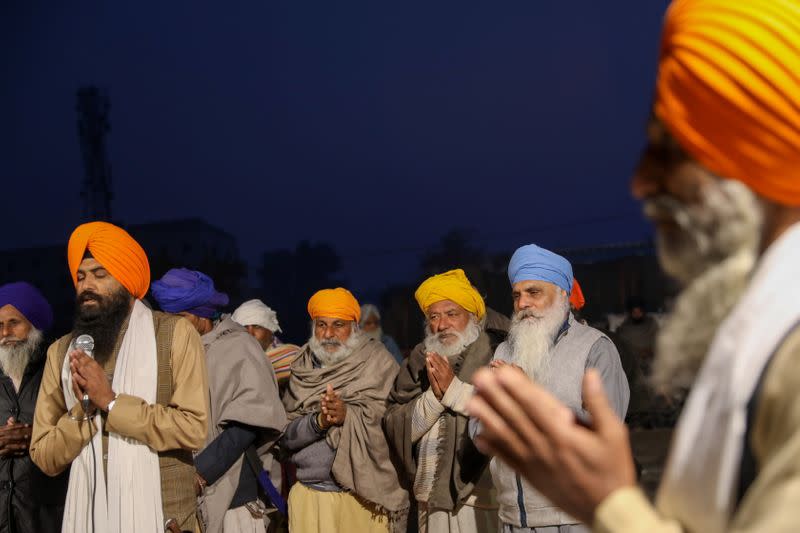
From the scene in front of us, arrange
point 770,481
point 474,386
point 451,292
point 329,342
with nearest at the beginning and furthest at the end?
point 770,481, point 474,386, point 451,292, point 329,342

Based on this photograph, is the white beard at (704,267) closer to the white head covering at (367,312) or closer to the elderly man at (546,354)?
the elderly man at (546,354)

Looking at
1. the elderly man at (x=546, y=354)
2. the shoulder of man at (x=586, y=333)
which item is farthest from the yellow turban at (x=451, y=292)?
the shoulder of man at (x=586, y=333)

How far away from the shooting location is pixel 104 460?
381 cm

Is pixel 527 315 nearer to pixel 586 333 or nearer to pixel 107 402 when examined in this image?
pixel 586 333

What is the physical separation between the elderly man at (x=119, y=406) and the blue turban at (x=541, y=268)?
195cm

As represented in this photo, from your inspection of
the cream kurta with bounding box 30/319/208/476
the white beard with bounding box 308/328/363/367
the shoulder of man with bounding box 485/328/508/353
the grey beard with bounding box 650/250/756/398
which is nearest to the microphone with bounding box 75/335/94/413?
the cream kurta with bounding box 30/319/208/476

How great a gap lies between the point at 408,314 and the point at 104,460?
10.2 meters

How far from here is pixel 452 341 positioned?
17.9 feet

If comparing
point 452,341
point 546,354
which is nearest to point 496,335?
point 452,341

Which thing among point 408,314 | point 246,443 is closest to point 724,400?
point 246,443

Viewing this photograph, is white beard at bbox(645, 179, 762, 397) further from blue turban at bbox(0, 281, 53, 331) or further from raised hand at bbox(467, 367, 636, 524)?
blue turban at bbox(0, 281, 53, 331)

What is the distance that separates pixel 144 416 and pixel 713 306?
297 centimetres

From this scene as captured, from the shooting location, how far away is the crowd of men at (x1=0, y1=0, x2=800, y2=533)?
1.13 meters

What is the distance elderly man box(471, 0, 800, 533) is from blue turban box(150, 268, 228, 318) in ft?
16.3
